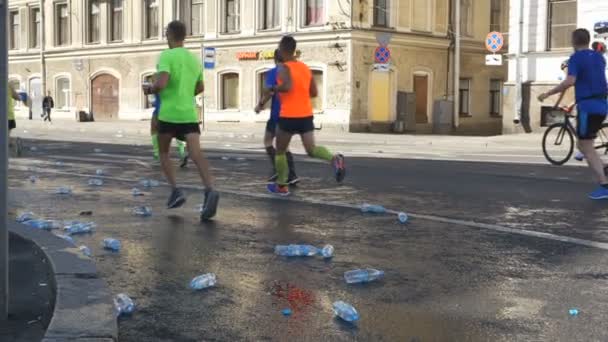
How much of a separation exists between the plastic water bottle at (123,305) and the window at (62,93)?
42.1 metres

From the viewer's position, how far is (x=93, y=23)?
4284 centimetres

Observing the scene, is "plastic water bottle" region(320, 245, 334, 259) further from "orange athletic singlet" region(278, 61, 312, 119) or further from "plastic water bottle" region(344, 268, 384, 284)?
"orange athletic singlet" region(278, 61, 312, 119)

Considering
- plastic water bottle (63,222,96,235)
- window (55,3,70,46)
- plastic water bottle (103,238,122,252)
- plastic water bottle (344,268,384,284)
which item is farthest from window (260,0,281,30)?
plastic water bottle (344,268,384,284)

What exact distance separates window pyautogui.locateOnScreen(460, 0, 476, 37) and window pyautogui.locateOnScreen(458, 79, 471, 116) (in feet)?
7.22

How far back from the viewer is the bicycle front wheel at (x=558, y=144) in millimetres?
13516

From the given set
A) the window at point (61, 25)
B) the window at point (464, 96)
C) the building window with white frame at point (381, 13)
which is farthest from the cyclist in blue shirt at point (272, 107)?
the window at point (61, 25)

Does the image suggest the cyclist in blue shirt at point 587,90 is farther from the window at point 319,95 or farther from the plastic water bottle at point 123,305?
the window at point 319,95

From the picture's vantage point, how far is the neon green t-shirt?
7602mm

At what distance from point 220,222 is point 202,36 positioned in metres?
31.2

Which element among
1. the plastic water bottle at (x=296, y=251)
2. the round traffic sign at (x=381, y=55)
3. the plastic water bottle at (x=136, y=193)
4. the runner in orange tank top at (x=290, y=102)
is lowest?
the plastic water bottle at (x=296, y=251)

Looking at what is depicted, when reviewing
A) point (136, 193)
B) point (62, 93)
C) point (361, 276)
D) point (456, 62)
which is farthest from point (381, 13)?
point (361, 276)


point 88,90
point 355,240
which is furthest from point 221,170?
point 88,90

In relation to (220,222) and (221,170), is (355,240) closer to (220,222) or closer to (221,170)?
(220,222)

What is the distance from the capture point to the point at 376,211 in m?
7.88
